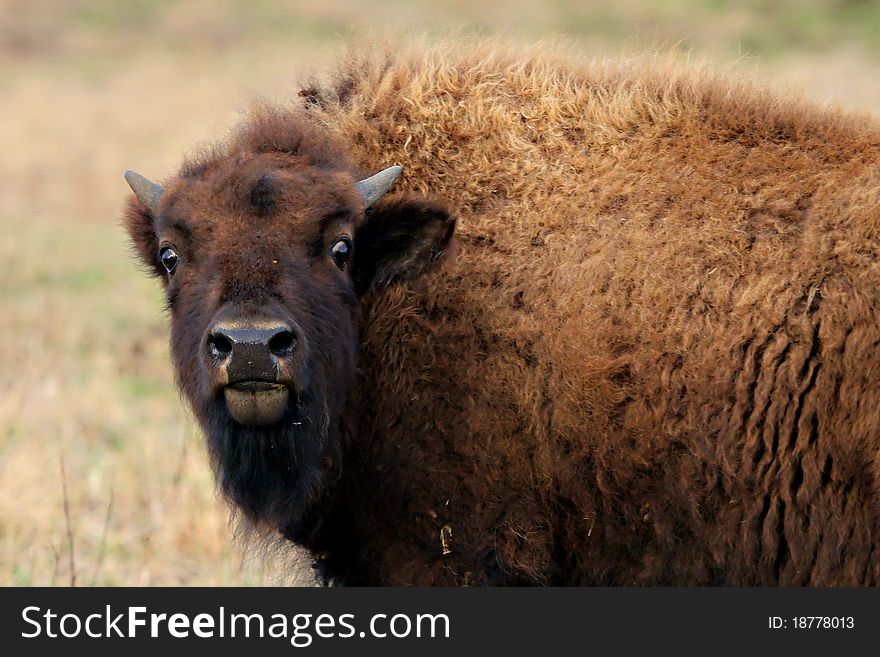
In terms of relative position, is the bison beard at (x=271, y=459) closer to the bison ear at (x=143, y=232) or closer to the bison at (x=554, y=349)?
the bison at (x=554, y=349)

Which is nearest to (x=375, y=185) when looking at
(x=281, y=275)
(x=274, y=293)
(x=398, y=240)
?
(x=398, y=240)

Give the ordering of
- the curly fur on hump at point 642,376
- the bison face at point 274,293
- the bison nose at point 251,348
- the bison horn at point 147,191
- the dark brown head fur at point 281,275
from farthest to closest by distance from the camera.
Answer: the bison horn at point 147,191
the curly fur on hump at point 642,376
the dark brown head fur at point 281,275
the bison face at point 274,293
the bison nose at point 251,348

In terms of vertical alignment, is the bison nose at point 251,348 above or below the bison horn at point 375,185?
below

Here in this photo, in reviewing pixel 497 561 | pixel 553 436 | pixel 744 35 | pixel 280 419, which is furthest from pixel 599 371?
pixel 744 35

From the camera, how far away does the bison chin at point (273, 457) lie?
473 cm

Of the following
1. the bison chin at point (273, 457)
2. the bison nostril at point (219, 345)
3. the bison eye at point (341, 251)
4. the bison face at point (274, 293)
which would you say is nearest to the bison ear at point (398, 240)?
the bison face at point (274, 293)

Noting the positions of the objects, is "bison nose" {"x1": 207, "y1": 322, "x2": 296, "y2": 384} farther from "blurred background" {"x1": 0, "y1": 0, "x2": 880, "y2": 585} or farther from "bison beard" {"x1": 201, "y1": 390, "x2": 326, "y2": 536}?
"blurred background" {"x1": 0, "y1": 0, "x2": 880, "y2": 585}

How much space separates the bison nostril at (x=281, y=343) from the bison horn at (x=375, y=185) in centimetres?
86

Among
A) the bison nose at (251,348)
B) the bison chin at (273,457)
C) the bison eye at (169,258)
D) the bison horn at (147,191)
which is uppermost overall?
the bison horn at (147,191)

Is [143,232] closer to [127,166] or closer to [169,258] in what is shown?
[169,258]

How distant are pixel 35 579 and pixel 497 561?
143 inches

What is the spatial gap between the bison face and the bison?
0.01m

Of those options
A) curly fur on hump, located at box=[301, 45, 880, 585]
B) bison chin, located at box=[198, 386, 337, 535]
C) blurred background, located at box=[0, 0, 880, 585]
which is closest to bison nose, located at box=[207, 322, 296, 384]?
bison chin, located at box=[198, 386, 337, 535]

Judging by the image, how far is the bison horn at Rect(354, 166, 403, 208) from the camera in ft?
16.5
